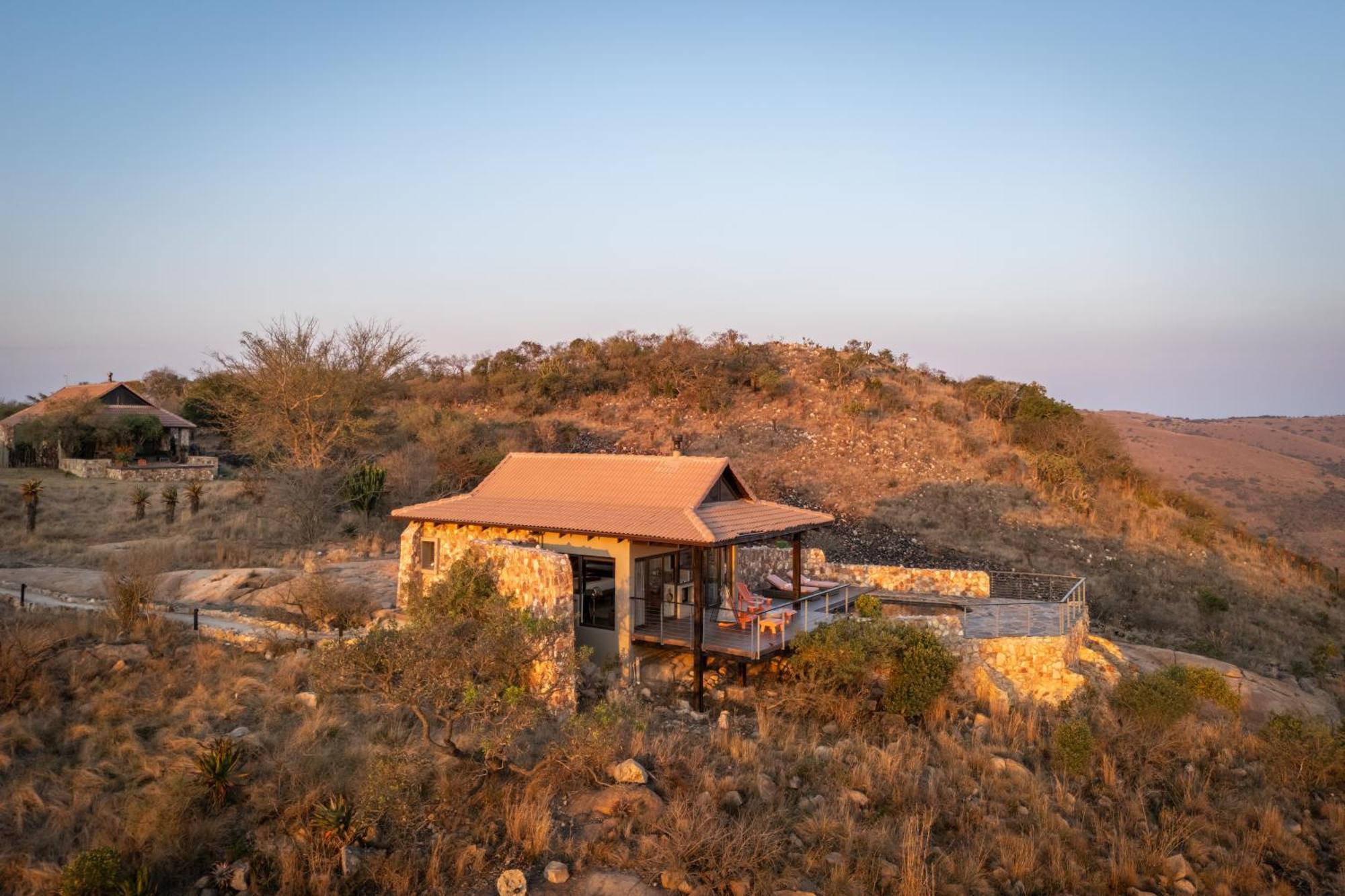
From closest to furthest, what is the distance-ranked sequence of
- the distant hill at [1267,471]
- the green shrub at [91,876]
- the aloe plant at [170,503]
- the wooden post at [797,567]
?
the green shrub at [91,876]
the wooden post at [797,567]
the aloe plant at [170,503]
the distant hill at [1267,471]

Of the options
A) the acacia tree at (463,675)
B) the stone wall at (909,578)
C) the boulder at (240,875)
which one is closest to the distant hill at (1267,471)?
the stone wall at (909,578)

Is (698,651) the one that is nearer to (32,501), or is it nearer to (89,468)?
(32,501)

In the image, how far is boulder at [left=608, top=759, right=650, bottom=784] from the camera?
1010 cm

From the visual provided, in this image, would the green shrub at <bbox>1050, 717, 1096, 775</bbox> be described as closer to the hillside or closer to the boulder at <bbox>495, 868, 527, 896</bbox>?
the boulder at <bbox>495, 868, 527, 896</bbox>

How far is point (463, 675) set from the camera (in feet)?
34.6

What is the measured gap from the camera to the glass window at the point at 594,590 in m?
15.7

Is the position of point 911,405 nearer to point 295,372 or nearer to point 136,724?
point 295,372

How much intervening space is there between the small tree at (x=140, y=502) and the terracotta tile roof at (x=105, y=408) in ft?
41.5

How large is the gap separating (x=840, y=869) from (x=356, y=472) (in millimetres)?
23997

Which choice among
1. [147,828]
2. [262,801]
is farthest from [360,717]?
[147,828]

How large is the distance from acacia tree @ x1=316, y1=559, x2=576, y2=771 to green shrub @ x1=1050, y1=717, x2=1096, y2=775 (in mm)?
7567

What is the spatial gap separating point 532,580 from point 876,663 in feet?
19.9

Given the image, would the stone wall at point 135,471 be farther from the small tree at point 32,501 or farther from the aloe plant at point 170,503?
the small tree at point 32,501

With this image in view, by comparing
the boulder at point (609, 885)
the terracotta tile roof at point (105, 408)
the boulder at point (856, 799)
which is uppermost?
the terracotta tile roof at point (105, 408)
